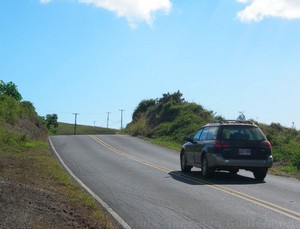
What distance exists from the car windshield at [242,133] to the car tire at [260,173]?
94 cm

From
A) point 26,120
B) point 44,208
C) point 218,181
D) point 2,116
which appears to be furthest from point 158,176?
point 26,120

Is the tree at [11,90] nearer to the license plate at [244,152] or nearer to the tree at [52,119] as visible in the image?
the tree at [52,119]

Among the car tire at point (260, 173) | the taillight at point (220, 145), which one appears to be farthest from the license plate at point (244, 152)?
the car tire at point (260, 173)

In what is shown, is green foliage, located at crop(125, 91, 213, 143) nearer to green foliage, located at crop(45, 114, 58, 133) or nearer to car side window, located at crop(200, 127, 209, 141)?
green foliage, located at crop(45, 114, 58, 133)

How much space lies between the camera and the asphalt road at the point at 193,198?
360 inches

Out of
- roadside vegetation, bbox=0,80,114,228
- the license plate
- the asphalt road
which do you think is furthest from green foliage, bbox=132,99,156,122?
the license plate

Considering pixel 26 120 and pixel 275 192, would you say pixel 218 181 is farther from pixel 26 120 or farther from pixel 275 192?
pixel 26 120

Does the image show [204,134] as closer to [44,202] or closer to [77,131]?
[44,202]

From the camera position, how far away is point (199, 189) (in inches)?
532

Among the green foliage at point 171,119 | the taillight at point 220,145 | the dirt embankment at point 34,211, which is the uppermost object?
the green foliage at point 171,119

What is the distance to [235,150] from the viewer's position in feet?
52.5

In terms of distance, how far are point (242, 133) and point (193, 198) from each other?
522 centimetres

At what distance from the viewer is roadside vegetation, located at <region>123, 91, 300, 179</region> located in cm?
2456

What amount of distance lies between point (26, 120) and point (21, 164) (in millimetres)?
28717
